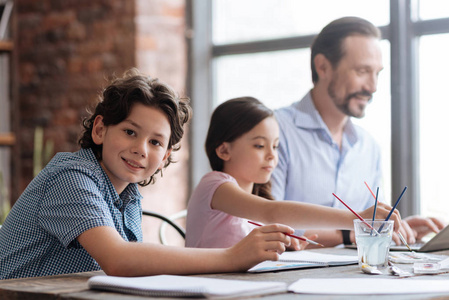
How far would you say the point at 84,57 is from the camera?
3926mm

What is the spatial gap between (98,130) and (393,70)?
197 centimetres

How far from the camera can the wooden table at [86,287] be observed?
106 centimetres

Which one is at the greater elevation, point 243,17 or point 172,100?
point 243,17

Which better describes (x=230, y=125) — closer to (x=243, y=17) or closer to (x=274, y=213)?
(x=274, y=213)

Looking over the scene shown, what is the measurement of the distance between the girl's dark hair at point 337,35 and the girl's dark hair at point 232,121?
0.70m

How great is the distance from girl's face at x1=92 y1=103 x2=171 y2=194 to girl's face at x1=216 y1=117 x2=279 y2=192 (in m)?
0.49

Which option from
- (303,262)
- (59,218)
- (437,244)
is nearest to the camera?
(59,218)

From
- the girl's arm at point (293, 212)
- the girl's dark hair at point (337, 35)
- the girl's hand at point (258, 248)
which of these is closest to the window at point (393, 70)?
the girl's dark hair at point (337, 35)

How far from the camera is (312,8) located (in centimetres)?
358

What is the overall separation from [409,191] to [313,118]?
0.91 meters

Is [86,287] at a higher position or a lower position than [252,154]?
lower

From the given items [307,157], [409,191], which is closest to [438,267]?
[307,157]

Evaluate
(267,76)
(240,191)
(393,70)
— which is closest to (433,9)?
(393,70)

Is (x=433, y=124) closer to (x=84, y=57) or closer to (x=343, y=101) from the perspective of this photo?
(x=343, y=101)
